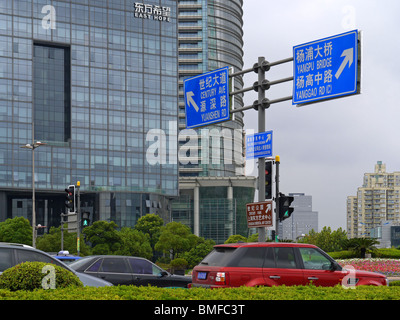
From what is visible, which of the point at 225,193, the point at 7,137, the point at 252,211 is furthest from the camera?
the point at 225,193

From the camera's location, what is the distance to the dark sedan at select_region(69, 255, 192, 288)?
17906mm

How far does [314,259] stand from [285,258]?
81 cm

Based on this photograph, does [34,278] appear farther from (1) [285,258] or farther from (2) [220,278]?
(1) [285,258]

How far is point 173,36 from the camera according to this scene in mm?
119812

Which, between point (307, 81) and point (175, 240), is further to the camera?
point (175, 240)

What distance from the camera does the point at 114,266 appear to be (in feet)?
59.6

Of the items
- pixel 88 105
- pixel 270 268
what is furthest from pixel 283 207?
pixel 88 105

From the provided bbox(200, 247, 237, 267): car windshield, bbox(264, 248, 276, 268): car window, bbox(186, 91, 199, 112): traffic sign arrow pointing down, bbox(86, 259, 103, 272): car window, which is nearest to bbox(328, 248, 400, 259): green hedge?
bbox(186, 91, 199, 112): traffic sign arrow pointing down

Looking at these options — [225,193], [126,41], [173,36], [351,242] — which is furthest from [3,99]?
[351,242]

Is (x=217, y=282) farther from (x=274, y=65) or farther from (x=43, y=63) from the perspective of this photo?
(x=43, y=63)

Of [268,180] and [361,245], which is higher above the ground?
[268,180]

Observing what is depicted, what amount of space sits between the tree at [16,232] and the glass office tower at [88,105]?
20.8m

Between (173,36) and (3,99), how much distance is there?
34554mm
